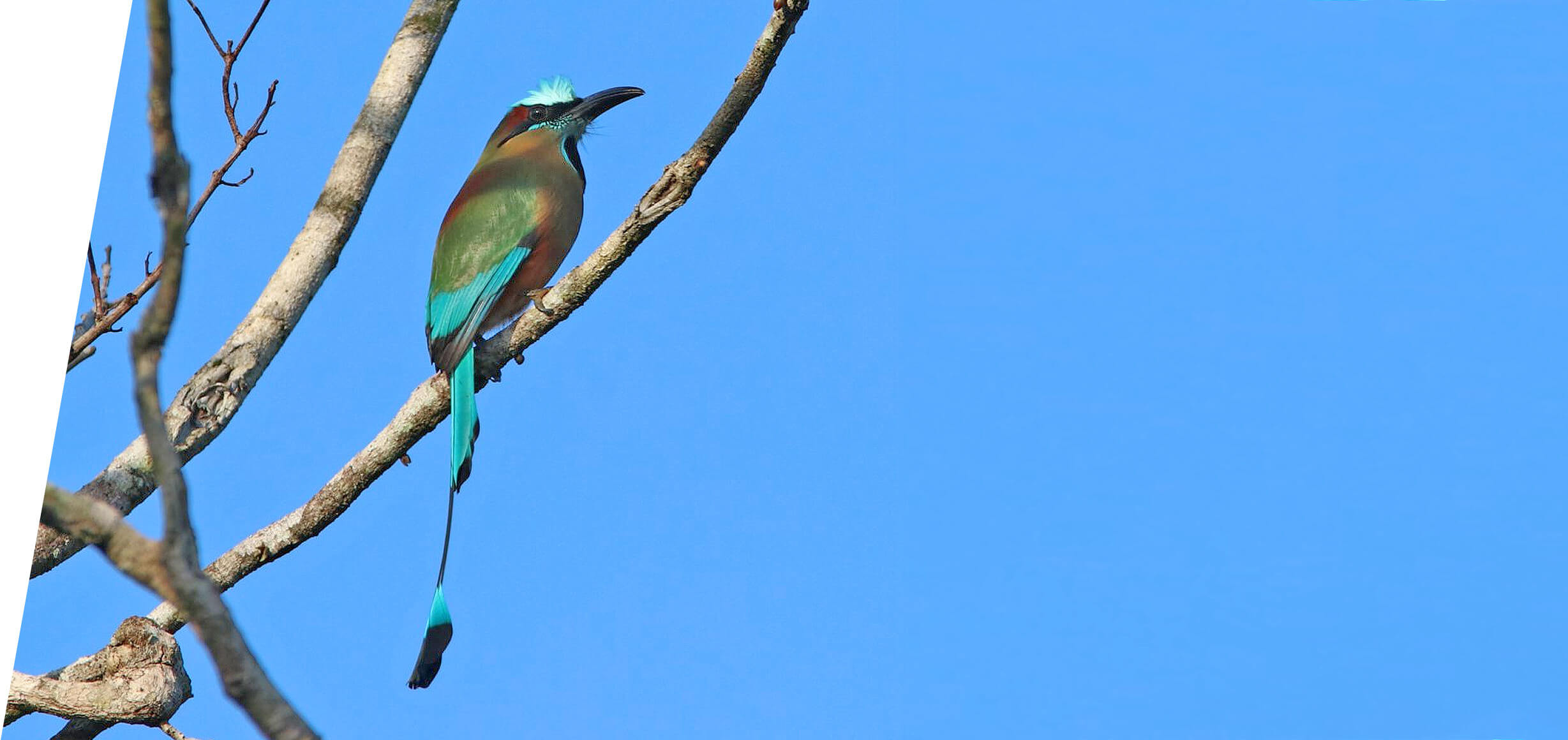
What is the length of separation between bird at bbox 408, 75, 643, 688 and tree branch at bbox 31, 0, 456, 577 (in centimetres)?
29

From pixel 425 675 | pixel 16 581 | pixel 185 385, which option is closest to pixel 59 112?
pixel 185 385

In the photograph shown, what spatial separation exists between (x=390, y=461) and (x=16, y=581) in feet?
1.83

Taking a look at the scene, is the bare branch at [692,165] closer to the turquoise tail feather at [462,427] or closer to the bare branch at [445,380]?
the bare branch at [445,380]

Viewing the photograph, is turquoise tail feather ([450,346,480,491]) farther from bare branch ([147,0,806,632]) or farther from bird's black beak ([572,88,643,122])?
bird's black beak ([572,88,643,122])

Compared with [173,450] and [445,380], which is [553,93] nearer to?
[445,380]

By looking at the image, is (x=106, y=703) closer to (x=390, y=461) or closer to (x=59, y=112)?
(x=390, y=461)

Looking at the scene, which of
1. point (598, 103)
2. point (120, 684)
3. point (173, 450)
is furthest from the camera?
point (598, 103)

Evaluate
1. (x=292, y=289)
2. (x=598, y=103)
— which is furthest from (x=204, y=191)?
(x=598, y=103)

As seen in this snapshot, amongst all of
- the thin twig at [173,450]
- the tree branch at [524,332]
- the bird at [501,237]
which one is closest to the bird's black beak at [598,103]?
the bird at [501,237]

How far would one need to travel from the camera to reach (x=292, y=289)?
2.39 meters

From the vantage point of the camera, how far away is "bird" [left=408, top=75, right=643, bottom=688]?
7.93 feet

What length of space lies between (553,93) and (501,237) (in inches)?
22.2

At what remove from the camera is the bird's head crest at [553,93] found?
3.29 meters

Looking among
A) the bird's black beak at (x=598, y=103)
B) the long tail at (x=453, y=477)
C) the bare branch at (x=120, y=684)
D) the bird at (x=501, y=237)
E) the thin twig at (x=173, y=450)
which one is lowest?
the thin twig at (x=173, y=450)
